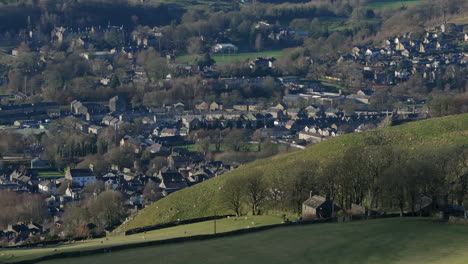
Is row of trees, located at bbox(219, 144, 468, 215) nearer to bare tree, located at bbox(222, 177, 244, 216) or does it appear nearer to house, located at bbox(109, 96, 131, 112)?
bare tree, located at bbox(222, 177, 244, 216)

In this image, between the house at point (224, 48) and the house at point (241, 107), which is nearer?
the house at point (241, 107)

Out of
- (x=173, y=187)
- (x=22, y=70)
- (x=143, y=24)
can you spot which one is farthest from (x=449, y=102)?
(x=143, y=24)

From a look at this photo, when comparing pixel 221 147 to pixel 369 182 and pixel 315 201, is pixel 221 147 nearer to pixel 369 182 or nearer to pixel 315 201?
pixel 369 182

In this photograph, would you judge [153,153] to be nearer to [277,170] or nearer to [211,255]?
[277,170]

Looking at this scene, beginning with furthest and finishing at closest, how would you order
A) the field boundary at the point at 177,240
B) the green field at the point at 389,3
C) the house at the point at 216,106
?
the green field at the point at 389,3
the house at the point at 216,106
the field boundary at the point at 177,240

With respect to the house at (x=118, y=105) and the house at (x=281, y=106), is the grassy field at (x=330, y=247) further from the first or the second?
the house at (x=118, y=105)

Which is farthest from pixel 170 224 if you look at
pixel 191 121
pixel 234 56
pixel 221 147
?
pixel 234 56

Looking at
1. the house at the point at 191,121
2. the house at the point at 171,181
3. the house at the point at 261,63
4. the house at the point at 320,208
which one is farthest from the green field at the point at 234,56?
the house at the point at 320,208
